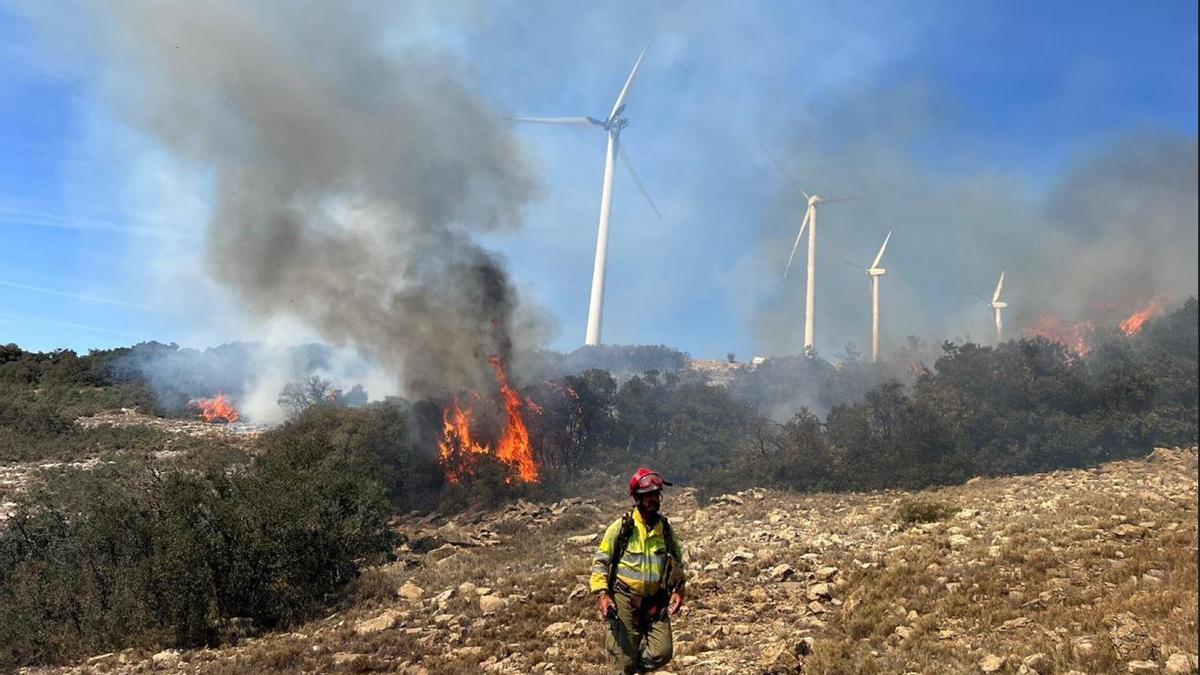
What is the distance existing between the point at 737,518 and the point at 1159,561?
41.7 feet

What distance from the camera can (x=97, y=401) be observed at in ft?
142

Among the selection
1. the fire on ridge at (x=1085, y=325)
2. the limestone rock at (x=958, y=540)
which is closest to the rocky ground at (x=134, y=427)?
the limestone rock at (x=958, y=540)

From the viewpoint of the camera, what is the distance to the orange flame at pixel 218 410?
4556 centimetres

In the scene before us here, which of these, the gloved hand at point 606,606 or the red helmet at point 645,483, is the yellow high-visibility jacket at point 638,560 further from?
the red helmet at point 645,483

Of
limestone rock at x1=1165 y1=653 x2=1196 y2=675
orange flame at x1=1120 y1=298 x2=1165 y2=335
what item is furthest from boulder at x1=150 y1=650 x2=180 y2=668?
orange flame at x1=1120 y1=298 x2=1165 y2=335

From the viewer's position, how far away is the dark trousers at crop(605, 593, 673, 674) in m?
6.70

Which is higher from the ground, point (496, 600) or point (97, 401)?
point (97, 401)

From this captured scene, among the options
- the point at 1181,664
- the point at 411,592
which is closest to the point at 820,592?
the point at 1181,664

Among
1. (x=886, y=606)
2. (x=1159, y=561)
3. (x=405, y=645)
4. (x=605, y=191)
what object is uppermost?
(x=605, y=191)

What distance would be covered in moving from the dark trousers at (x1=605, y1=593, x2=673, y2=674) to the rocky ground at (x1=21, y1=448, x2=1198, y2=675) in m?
2.65

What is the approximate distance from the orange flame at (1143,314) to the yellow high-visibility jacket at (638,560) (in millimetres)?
55175

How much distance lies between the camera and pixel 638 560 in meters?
6.69

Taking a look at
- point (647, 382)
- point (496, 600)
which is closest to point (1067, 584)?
point (496, 600)

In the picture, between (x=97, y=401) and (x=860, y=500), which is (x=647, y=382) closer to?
(x=860, y=500)
